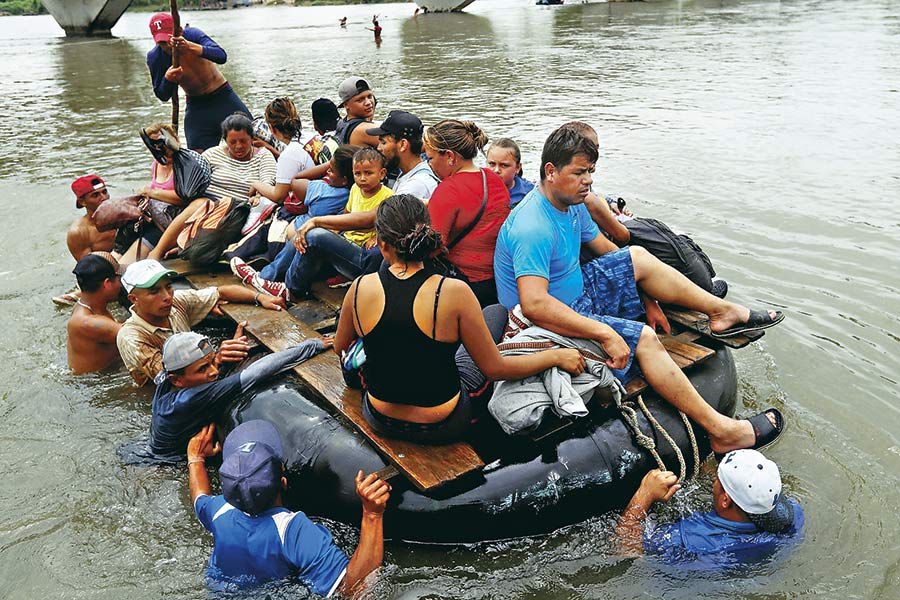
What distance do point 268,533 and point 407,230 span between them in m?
1.52

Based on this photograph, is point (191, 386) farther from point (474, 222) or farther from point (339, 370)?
point (474, 222)

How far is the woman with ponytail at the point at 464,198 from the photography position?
14.2ft

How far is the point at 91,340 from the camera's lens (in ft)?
18.3

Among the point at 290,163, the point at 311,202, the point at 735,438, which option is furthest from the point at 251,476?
the point at 290,163

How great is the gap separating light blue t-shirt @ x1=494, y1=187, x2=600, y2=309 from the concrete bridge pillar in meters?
47.0

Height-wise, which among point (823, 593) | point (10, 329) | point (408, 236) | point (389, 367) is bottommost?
point (823, 593)

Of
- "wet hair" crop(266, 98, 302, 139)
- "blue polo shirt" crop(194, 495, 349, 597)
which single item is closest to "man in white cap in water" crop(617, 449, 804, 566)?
"blue polo shirt" crop(194, 495, 349, 597)

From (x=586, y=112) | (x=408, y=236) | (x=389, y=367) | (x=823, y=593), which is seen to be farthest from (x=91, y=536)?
(x=586, y=112)

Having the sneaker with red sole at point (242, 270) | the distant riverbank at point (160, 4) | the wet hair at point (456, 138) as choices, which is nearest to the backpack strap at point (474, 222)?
the wet hair at point (456, 138)

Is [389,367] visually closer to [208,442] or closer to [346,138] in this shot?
[208,442]

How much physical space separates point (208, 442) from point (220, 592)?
3.00ft

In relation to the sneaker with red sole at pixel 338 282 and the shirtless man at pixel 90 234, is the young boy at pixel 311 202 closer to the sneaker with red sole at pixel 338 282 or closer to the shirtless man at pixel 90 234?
the sneaker with red sole at pixel 338 282

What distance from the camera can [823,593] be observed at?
373cm

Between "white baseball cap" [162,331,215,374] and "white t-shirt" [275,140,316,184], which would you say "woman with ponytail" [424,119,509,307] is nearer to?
"white baseball cap" [162,331,215,374]
